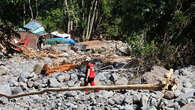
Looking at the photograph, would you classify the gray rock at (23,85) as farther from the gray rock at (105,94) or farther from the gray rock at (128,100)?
the gray rock at (128,100)

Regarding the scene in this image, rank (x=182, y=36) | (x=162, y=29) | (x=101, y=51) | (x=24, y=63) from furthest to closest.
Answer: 1. (x=101, y=51)
2. (x=24, y=63)
3. (x=162, y=29)
4. (x=182, y=36)

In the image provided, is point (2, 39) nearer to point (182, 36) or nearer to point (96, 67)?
point (96, 67)

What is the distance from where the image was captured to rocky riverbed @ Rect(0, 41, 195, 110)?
21.5 ft

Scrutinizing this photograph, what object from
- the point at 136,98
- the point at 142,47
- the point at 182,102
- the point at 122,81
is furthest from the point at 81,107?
the point at 142,47

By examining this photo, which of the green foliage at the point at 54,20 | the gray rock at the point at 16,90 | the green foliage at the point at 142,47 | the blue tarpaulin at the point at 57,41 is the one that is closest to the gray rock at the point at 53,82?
the gray rock at the point at 16,90

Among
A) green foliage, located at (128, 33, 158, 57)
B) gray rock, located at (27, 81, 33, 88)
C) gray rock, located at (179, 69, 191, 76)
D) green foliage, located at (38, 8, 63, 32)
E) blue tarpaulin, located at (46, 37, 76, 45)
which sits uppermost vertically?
green foliage, located at (38, 8, 63, 32)

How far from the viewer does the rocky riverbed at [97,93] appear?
655 cm

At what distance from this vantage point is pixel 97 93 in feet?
26.5

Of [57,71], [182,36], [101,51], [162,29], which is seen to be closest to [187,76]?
[182,36]

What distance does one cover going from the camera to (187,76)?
870 centimetres

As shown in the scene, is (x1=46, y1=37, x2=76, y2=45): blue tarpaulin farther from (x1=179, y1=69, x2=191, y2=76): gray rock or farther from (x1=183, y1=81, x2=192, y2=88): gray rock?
(x1=183, y1=81, x2=192, y2=88): gray rock

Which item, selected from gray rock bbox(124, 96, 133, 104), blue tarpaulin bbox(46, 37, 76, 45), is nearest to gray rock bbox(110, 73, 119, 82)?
gray rock bbox(124, 96, 133, 104)

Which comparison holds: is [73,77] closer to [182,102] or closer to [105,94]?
[105,94]

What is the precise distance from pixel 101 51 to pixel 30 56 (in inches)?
163
